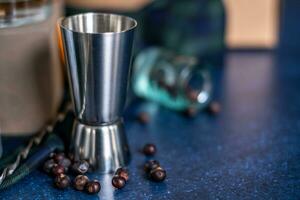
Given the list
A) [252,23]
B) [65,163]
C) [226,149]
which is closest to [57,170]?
[65,163]

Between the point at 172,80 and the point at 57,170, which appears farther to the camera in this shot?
the point at 172,80

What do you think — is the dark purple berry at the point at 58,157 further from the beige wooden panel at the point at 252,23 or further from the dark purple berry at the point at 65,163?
the beige wooden panel at the point at 252,23

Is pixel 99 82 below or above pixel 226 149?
above

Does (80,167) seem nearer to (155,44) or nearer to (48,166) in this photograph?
(48,166)

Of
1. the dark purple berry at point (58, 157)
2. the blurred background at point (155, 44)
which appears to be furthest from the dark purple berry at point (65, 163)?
the blurred background at point (155, 44)

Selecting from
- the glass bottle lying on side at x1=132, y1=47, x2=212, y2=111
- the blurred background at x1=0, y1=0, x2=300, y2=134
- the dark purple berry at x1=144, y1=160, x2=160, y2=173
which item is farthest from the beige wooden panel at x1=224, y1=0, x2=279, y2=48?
the dark purple berry at x1=144, y1=160, x2=160, y2=173

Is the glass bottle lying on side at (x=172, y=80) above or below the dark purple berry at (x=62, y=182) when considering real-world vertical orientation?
above
